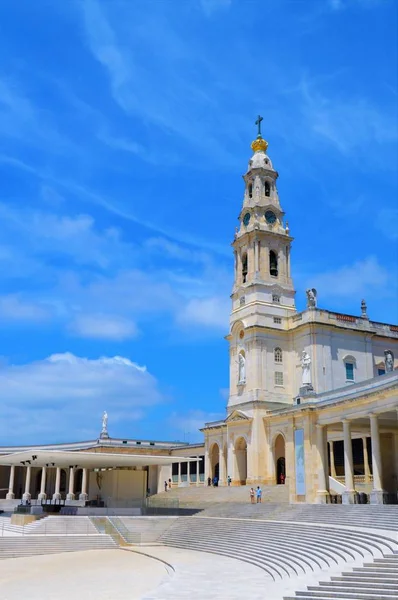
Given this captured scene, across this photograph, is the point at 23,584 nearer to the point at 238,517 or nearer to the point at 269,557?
the point at 269,557

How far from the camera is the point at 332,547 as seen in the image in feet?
73.4

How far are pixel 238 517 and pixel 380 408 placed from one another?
11.0 metres

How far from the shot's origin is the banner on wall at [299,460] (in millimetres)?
39156

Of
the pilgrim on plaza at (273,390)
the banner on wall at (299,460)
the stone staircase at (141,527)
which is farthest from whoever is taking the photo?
the pilgrim on plaza at (273,390)

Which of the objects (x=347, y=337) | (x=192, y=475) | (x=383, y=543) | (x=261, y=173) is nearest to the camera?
(x=383, y=543)

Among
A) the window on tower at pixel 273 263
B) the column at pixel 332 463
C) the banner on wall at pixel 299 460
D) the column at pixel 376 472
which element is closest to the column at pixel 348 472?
the column at pixel 376 472

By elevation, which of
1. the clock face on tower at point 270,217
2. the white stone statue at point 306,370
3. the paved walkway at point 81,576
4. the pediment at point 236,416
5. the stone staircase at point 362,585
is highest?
the clock face on tower at point 270,217

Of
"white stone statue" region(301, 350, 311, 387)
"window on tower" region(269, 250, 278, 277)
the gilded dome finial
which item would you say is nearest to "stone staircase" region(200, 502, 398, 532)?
"white stone statue" region(301, 350, 311, 387)

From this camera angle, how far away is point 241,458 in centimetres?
5469

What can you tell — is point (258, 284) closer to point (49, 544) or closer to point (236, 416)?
point (236, 416)

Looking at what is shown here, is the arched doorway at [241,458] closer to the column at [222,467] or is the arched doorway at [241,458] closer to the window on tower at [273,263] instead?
the column at [222,467]

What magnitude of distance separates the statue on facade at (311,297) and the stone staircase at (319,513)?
19361 millimetres

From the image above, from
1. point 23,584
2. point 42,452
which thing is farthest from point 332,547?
point 42,452

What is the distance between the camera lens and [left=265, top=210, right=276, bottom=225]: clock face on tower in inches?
2362
